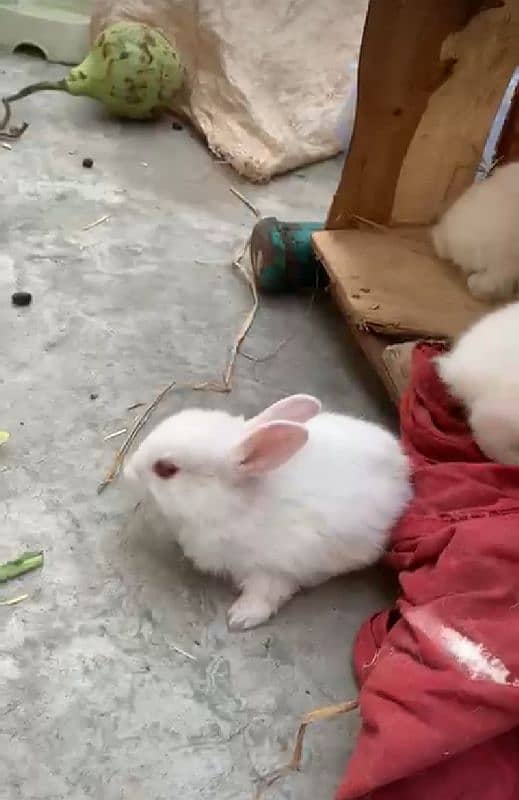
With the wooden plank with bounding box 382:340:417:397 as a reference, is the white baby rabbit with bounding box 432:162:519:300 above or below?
above

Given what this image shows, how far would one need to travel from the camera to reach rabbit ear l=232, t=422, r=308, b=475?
65.5 inches

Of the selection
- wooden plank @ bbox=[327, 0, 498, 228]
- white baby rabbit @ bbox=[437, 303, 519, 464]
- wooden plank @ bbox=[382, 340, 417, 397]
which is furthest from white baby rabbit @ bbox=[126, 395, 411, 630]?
Answer: wooden plank @ bbox=[327, 0, 498, 228]

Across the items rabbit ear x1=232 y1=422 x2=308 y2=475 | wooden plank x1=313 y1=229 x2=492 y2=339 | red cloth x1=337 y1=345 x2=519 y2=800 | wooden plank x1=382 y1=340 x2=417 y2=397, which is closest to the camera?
red cloth x1=337 y1=345 x2=519 y2=800

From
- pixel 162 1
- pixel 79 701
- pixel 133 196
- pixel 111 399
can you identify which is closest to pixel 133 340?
pixel 111 399

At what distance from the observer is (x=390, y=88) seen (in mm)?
2410

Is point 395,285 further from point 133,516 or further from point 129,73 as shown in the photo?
point 129,73

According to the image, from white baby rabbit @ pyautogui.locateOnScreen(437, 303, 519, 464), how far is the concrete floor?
1.06 ft

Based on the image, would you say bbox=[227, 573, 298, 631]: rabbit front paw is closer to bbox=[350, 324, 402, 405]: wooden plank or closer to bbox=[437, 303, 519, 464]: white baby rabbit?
bbox=[437, 303, 519, 464]: white baby rabbit

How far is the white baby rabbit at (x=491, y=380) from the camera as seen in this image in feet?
5.98

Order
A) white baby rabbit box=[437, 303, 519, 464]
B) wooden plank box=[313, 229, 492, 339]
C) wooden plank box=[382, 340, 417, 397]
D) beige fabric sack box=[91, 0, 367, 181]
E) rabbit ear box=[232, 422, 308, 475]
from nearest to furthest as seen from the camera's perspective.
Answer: rabbit ear box=[232, 422, 308, 475] < white baby rabbit box=[437, 303, 519, 464] < wooden plank box=[382, 340, 417, 397] < wooden plank box=[313, 229, 492, 339] < beige fabric sack box=[91, 0, 367, 181]

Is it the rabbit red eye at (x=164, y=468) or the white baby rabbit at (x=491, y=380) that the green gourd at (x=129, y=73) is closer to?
the white baby rabbit at (x=491, y=380)

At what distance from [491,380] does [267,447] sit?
461 millimetres

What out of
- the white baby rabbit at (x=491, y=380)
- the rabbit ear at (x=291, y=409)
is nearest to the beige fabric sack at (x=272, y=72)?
the white baby rabbit at (x=491, y=380)

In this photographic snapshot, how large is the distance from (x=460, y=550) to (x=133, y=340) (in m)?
1.03
